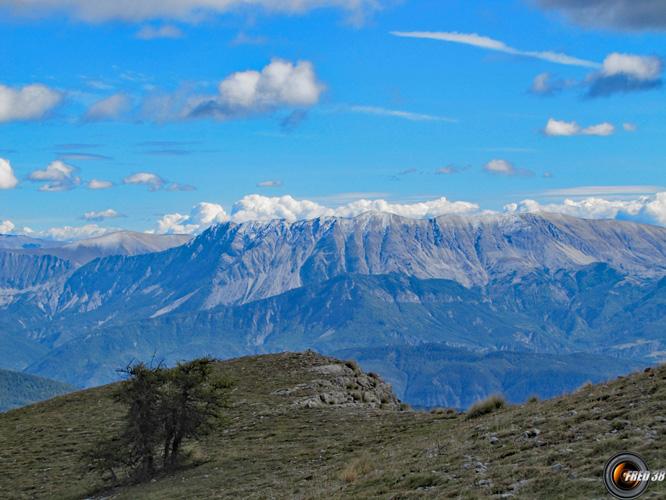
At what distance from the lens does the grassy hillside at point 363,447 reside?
2108cm

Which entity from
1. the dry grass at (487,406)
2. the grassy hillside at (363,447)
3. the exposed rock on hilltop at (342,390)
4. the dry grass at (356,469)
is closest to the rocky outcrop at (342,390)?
the exposed rock on hilltop at (342,390)

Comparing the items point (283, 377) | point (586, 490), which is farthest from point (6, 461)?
point (586, 490)

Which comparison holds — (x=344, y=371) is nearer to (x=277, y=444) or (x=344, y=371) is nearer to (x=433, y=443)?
(x=277, y=444)

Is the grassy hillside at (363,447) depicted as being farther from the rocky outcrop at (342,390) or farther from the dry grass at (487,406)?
the dry grass at (487,406)

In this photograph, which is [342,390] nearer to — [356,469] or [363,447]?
[363,447]

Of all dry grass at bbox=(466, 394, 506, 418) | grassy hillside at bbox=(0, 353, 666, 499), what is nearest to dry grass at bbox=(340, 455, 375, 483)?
grassy hillside at bbox=(0, 353, 666, 499)

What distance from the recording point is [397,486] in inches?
910

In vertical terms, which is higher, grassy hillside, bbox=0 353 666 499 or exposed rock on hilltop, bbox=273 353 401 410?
exposed rock on hilltop, bbox=273 353 401 410

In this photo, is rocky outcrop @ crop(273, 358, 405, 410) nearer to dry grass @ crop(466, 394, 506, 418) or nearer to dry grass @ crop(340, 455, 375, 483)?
dry grass @ crop(466, 394, 506, 418)

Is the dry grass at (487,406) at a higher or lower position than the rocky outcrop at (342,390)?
lower

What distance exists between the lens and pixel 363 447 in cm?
3434

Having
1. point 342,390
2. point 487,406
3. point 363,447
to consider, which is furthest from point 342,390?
point 363,447

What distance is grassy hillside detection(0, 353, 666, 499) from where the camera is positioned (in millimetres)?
21078

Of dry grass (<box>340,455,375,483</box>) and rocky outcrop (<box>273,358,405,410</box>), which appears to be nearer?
dry grass (<box>340,455,375,483</box>)
